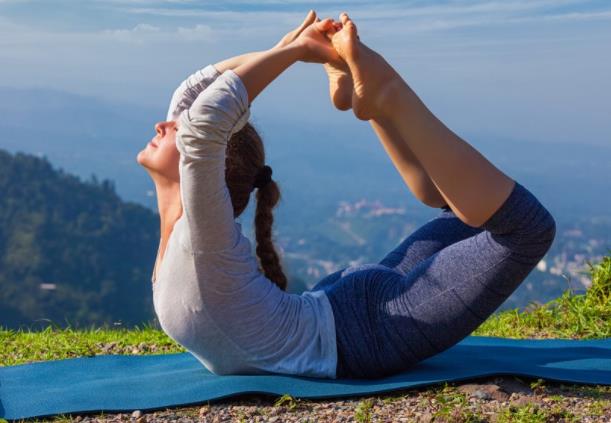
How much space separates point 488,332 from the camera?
5766mm

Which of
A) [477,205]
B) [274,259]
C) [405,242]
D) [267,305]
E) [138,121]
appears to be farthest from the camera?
[138,121]

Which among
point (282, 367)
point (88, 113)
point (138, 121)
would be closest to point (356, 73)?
point (282, 367)

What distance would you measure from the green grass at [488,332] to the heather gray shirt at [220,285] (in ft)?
5.08

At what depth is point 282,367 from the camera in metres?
3.63

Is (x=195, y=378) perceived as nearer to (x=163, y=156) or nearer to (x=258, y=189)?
(x=258, y=189)

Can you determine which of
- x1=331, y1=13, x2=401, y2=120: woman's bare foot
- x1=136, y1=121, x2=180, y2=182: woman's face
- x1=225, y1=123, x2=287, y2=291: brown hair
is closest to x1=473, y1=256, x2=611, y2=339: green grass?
x1=225, y1=123, x2=287, y2=291: brown hair

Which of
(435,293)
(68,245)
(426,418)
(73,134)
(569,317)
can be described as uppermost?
(73,134)

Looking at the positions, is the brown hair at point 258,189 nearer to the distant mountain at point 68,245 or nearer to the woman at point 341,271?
the woman at point 341,271

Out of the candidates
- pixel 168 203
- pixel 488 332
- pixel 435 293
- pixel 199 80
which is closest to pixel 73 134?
pixel 488 332

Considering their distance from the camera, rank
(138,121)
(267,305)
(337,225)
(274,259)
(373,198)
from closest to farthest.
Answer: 1. (267,305)
2. (274,259)
3. (337,225)
4. (373,198)
5. (138,121)

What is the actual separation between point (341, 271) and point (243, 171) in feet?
2.12

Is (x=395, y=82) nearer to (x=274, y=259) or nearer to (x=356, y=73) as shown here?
(x=356, y=73)

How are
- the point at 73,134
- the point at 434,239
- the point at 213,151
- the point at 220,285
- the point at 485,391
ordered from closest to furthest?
the point at 213,151, the point at 220,285, the point at 485,391, the point at 434,239, the point at 73,134

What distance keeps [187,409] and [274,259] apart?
2.37ft
